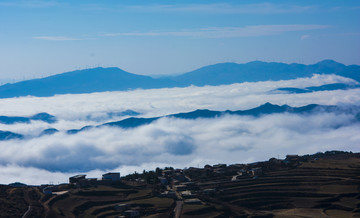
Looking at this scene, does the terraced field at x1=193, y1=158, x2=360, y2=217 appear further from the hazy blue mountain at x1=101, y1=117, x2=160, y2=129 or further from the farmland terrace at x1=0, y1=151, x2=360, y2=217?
the hazy blue mountain at x1=101, y1=117, x2=160, y2=129

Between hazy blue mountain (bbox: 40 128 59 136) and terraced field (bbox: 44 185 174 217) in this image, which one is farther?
hazy blue mountain (bbox: 40 128 59 136)

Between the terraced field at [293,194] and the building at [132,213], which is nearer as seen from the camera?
the building at [132,213]

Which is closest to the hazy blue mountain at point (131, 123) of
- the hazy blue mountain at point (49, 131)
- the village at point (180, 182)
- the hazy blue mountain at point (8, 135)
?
the hazy blue mountain at point (49, 131)

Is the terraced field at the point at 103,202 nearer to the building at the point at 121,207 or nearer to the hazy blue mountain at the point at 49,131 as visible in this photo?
the building at the point at 121,207

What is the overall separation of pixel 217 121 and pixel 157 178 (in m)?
113

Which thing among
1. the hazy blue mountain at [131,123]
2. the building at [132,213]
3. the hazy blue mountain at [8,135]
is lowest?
the building at [132,213]

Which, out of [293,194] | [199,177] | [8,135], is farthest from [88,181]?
[8,135]

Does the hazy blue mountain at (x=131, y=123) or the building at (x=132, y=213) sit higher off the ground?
the hazy blue mountain at (x=131, y=123)

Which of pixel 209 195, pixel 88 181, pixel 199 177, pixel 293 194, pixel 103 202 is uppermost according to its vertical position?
pixel 88 181

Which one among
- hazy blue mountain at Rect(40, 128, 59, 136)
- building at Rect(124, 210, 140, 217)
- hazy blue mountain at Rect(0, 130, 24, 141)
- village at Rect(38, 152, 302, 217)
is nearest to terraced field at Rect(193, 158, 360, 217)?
village at Rect(38, 152, 302, 217)

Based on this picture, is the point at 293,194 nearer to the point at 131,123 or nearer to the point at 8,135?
the point at 131,123

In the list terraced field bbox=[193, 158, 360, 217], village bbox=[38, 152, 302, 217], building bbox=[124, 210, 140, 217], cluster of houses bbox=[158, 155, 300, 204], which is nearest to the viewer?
building bbox=[124, 210, 140, 217]

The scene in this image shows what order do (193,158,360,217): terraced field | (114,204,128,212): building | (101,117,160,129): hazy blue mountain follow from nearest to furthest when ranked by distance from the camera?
(114,204,128,212): building
(193,158,360,217): terraced field
(101,117,160,129): hazy blue mountain

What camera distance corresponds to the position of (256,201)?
56719 millimetres
